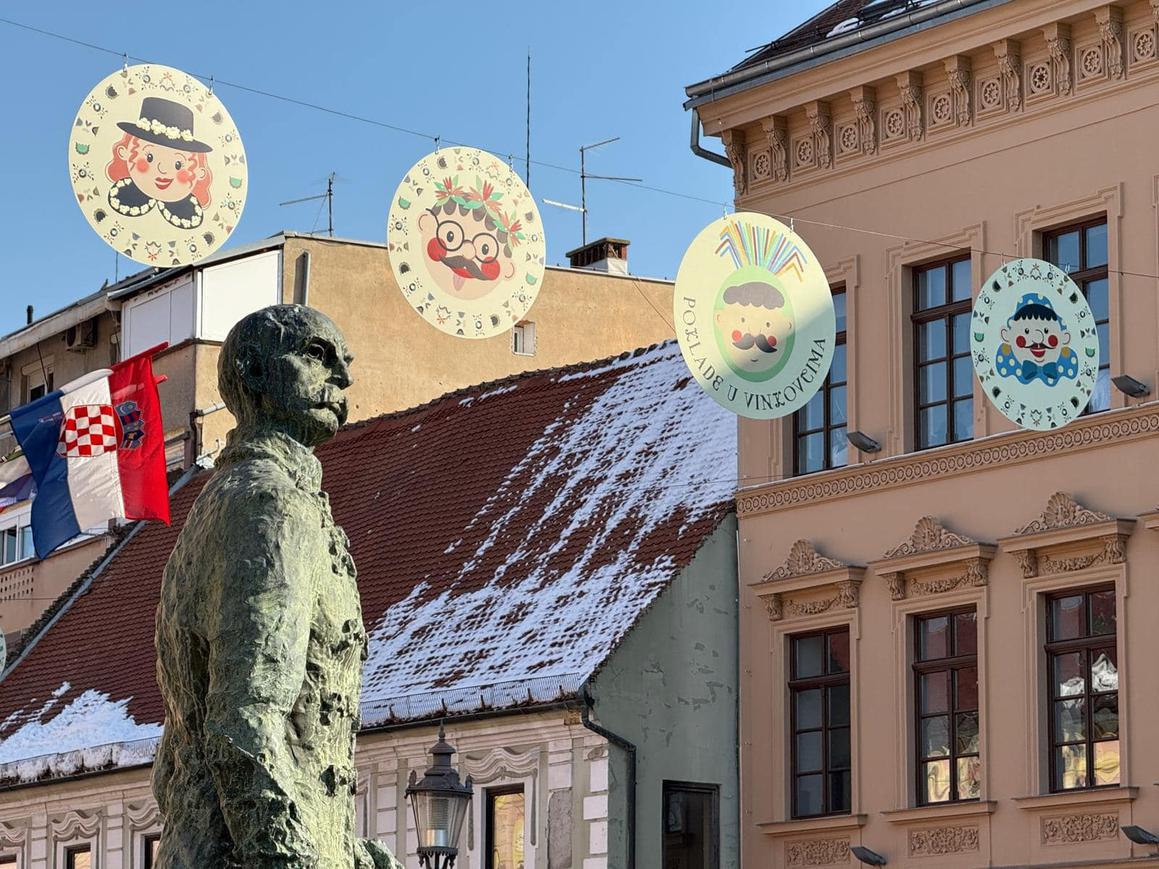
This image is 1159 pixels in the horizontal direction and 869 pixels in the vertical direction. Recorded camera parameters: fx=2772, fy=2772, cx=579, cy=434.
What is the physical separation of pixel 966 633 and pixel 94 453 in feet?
24.1

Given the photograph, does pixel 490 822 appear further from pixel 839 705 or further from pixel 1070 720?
pixel 1070 720

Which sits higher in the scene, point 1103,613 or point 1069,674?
point 1103,613

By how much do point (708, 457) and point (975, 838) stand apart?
16.3ft

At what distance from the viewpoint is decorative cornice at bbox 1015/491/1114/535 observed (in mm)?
20797

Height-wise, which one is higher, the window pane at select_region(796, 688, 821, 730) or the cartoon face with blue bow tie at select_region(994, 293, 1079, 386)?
the cartoon face with blue bow tie at select_region(994, 293, 1079, 386)

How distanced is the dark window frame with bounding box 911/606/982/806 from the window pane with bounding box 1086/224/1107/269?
2.86 meters

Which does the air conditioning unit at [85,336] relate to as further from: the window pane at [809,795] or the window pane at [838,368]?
the window pane at [809,795]

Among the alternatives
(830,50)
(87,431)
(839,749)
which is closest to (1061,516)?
(839,749)

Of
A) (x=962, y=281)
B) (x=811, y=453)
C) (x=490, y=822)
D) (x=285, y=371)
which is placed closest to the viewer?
(x=285, y=371)

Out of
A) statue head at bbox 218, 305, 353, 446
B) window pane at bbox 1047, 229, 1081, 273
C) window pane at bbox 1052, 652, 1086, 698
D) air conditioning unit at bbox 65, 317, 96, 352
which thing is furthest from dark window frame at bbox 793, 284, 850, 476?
statue head at bbox 218, 305, 353, 446

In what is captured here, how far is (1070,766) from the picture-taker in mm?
20812

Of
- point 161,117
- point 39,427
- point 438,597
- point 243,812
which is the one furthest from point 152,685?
point 243,812

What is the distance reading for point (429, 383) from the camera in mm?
35281

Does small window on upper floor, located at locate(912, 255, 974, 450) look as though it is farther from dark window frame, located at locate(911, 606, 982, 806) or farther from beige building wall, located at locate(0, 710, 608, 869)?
beige building wall, located at locate(0, 710, 608, 869)
